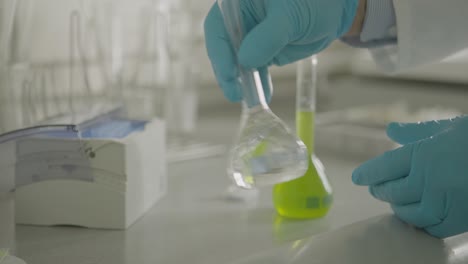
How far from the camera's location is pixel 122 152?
41.9 inches

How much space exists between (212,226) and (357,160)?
688mm

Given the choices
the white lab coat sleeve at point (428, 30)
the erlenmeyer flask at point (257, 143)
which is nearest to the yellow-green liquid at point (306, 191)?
the erlenmeyer flask at point (257, 143)

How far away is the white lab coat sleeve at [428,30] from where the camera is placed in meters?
1.25

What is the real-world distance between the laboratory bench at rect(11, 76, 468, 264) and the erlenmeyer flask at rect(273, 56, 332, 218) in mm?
23

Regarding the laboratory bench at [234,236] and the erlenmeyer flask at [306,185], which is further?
the erlenmeyer flask at [306,185]

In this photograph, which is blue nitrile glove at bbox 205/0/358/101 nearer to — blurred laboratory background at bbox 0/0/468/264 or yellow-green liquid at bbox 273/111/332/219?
yellow-green liquid at bbox 273/111/332/219

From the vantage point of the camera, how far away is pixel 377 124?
1.85 m

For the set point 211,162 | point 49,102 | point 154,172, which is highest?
point 49,102

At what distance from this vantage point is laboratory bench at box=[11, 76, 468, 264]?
95 centimetres

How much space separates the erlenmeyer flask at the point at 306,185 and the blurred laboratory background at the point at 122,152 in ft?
0.09

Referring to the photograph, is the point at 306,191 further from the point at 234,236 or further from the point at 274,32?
the point at 274,32

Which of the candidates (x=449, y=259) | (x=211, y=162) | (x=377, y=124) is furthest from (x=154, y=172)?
(x=377, y=124)

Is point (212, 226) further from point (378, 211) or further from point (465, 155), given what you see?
point (465, 155)

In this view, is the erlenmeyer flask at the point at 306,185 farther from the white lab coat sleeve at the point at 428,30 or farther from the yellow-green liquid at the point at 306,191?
the white lab coat sleeve at the point at 428,30
